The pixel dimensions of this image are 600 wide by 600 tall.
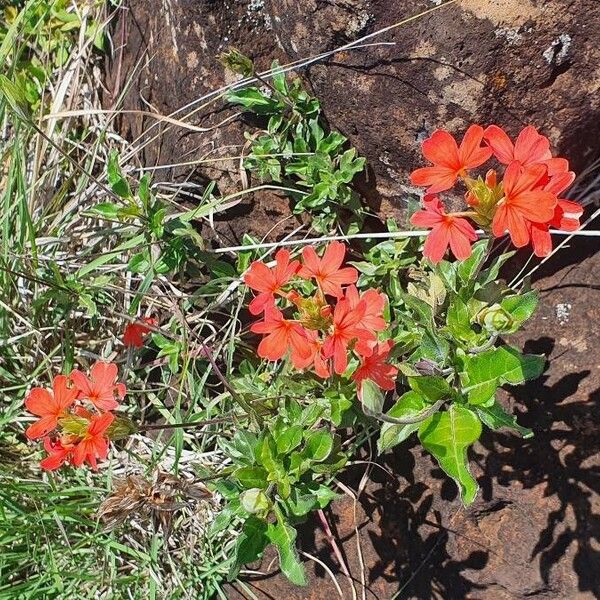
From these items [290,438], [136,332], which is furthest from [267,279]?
[136,332]

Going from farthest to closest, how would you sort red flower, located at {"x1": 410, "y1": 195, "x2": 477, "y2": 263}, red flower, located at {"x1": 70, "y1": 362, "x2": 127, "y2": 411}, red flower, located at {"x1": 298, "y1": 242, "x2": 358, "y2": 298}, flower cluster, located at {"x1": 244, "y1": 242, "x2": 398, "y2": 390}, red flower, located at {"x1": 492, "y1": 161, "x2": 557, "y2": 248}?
red flower, located at {"x1": 70, "y1": 362, "x2": 127, "y2": 411}, red flower, located at {"x1": 298, "y1": 242, "x2": 358, "y2": 298}, flower cluster, located at {"x1": 244, "y1": 242, "x2": 398, "y2": 390}, red flower, located at {"x1": 410, "y1": 195, "x2": 477, "y2": 263}, red flower, located at {"x1": 492, "y1": 161, "x2": 557, "y2": 248}

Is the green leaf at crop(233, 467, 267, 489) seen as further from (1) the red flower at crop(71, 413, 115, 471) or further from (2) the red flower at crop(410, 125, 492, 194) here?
(2) the red flower at crop(410, 125, 492, 194)

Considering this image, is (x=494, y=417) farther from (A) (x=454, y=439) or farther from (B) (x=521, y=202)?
(B) (x=521, y=202)

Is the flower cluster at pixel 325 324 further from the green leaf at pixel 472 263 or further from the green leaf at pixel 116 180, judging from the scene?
the green leaf at pixel 116 180

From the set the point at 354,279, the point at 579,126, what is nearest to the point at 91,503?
the point at 354,279

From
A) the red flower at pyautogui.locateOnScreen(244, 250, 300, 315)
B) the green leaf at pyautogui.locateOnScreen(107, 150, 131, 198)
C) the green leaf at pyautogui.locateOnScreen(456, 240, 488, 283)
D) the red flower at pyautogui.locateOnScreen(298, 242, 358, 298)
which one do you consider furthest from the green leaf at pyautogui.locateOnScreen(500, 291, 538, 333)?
the green leaf at pyautogui.locateOnScreen(107, 150, 131, 198)

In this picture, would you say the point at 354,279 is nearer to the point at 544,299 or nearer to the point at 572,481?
the point at 544,299
